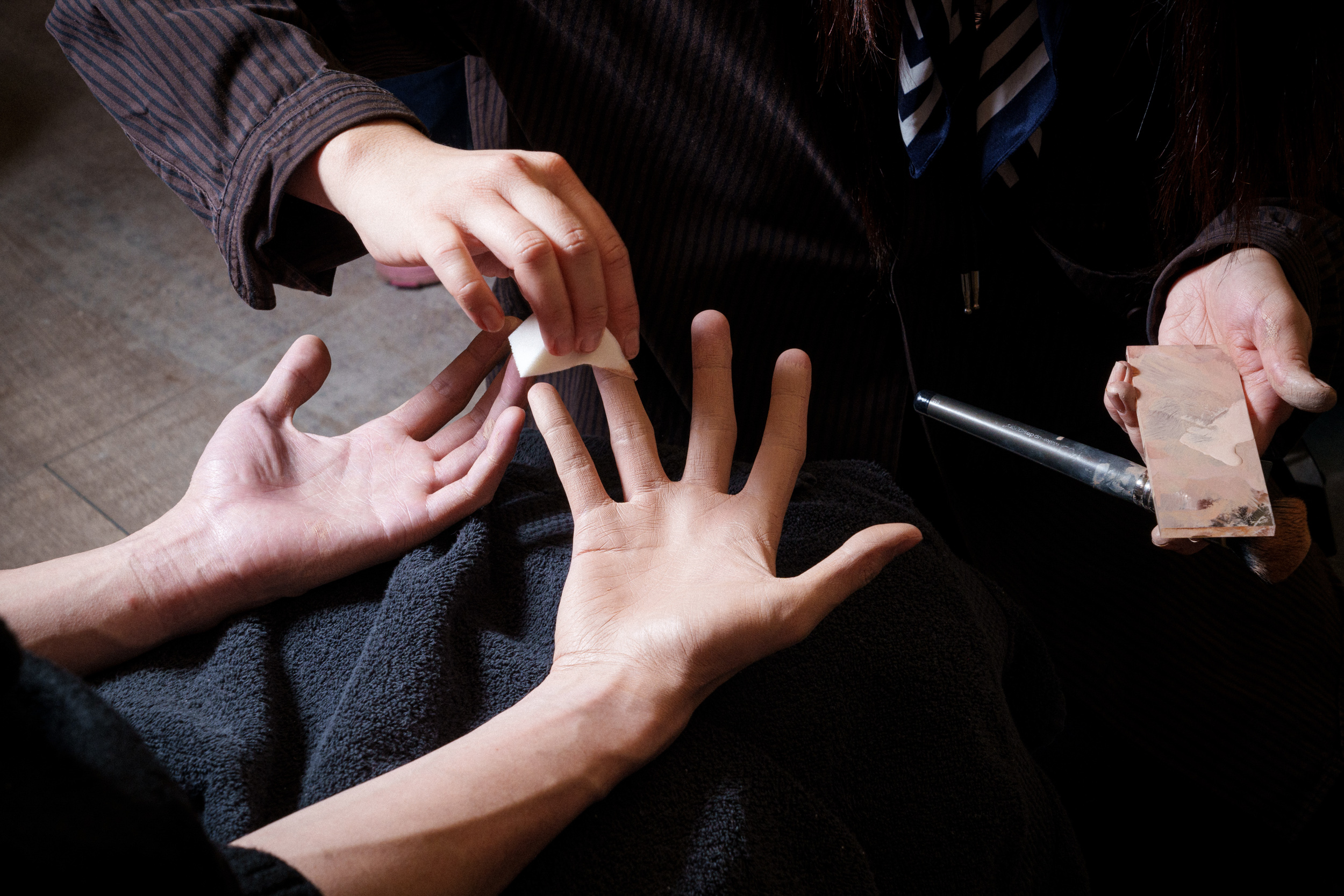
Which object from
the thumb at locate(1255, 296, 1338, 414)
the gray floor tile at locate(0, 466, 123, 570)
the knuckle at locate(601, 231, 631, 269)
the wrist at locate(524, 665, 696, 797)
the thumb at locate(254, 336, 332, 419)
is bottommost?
the gray floor tile at locate(0, 466, 123, 570)

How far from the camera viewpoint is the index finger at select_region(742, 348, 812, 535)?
653 mm

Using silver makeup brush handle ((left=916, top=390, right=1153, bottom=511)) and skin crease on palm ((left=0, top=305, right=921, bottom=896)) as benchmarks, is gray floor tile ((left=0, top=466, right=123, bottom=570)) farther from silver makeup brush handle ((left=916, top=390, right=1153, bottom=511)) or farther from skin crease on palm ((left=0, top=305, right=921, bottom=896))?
silver makeup brush handle ((left=916, top=390, right=1153, bottom=511))

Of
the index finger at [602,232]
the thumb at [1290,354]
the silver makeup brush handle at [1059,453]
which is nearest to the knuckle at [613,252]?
the index finger at [602,232]

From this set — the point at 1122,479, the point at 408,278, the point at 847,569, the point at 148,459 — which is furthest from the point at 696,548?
the point at 408,278

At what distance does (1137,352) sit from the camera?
659 millimetres

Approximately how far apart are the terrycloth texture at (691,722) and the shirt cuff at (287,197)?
269 millimetres

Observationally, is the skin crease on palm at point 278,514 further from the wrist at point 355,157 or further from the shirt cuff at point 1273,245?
the shirt cuff at point 1273,245

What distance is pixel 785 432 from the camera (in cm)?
66

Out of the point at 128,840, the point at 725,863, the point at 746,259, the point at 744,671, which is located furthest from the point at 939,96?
the point at 128,840

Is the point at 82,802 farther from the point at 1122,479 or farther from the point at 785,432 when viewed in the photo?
the point at 1122,479

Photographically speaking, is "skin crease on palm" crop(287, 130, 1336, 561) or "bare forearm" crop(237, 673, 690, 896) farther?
"skin crease on palm" crop(287, 130, 1336, 561)

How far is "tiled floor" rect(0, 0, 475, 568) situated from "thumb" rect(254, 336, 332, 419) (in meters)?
0.72

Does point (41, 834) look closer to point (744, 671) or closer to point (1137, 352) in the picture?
point (744, 671)

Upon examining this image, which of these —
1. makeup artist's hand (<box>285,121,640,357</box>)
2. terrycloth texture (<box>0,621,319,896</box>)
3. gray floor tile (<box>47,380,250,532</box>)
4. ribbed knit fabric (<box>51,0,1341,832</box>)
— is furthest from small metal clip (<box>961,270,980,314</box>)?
gray floor tile (<box>47,380,250,532</box>)
